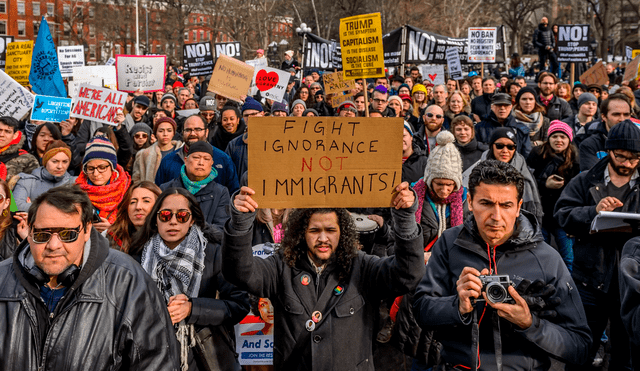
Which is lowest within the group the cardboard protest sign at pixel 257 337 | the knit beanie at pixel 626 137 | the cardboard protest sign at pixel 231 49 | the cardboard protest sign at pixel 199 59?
the cardboard protest sign at pixel 257 337

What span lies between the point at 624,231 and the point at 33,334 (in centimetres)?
319

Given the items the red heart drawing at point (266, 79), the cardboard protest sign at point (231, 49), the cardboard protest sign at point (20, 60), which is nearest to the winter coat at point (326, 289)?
the cardboard protest sign at point (20, 60)

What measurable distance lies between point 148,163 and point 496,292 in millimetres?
5047

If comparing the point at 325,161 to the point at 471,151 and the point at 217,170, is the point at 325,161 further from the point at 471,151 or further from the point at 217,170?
the point at 471,151

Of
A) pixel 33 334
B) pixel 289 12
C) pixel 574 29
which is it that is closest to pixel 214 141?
pixel 33 334

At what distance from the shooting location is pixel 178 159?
20.4ft

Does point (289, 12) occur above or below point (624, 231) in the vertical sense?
above

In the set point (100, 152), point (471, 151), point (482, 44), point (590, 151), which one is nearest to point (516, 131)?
point (471, 151)

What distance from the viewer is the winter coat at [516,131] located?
6.95 meters

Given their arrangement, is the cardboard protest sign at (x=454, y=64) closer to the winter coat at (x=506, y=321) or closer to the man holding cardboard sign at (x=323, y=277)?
the man holding cardboard sign at (x=323, y=277)

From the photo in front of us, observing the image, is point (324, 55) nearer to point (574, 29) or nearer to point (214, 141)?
point (574, 29)

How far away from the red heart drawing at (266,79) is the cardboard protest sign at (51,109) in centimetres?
402

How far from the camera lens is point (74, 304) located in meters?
2.60

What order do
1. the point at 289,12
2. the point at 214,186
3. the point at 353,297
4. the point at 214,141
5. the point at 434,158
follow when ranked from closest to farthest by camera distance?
1. the point at 353,297
2. the point at 434,158
3. the point at 214,186
4. the point at 214,141
5. the point at 289,12
